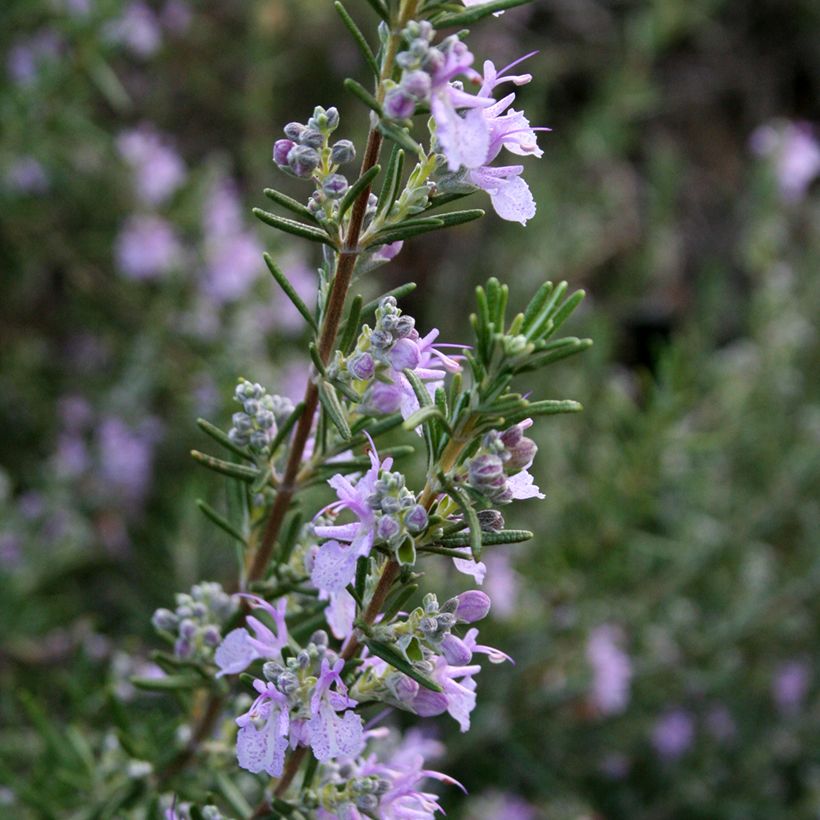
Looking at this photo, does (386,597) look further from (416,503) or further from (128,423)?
(128,423)

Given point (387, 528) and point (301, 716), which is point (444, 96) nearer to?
point (387, 528)

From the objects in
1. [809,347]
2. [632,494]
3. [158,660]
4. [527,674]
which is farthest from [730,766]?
[158,660]

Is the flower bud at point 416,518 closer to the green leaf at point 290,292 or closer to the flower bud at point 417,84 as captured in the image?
the green leaf at point 290,292

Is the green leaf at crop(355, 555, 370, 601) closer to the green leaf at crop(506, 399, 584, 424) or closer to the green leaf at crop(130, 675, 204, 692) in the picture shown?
the green leaf at crop(506, 399, 584, 424)

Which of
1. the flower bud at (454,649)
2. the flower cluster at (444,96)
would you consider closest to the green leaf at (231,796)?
the flower bud at (454,649)

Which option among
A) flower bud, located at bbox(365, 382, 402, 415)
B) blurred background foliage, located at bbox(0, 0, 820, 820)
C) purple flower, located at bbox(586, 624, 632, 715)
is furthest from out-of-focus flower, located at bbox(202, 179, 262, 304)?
flower bud, located at bbox(365, 382, 402, 415)

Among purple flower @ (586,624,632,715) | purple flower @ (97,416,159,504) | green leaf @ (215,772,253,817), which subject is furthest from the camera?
purple flower @ (97,416,159,504)

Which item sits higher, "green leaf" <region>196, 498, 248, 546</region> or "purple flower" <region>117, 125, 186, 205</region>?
"purple flower" <region>117, 125, 186, 205</region>

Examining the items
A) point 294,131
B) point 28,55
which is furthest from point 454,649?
point 28,55
